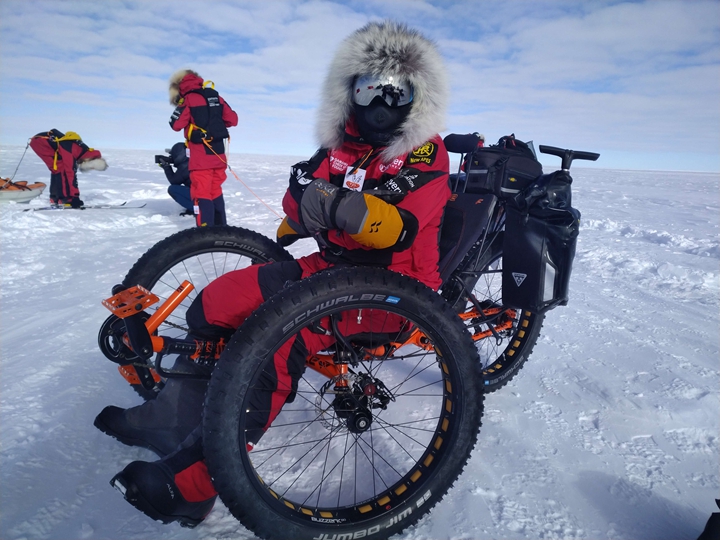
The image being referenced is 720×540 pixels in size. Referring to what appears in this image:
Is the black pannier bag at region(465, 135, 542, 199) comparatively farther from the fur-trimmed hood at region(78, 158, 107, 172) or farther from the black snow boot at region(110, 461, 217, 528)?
the fur-trimmed hood at region(78, 158, 107, 172)

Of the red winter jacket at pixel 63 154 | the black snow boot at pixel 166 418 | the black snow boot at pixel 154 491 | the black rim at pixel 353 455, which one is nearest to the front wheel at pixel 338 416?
the black rim at pixel 353 455

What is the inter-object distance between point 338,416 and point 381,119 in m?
1.51

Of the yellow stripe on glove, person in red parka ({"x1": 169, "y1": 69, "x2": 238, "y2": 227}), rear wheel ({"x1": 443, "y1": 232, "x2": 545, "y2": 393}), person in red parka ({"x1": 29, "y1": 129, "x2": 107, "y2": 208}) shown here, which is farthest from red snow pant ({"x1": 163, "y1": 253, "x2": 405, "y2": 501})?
person in red parka ({"x1": 29, "y1": 129, "x2": 107, "y2": 208})

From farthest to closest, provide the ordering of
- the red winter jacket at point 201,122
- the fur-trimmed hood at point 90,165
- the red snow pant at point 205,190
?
the fur-trimmed hood at point 90,165 < the red snow pant at point 205,190 < the red winter jacket at point 201,122

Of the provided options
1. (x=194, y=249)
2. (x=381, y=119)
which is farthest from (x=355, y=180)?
(x=194, y=249)

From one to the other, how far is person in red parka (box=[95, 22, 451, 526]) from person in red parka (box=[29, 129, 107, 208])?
8383 mm

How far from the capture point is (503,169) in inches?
98.7

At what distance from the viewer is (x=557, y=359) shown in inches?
124

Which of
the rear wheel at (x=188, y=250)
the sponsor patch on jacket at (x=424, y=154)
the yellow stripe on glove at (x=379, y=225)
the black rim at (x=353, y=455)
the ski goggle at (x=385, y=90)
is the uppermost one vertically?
the ski goggle at (x=385, y=90)

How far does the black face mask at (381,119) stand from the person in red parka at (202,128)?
4684mm

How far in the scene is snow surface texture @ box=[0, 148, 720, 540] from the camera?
5.82 feet

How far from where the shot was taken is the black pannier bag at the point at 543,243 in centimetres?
218

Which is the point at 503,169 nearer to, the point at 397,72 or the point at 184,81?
the point at 397,72

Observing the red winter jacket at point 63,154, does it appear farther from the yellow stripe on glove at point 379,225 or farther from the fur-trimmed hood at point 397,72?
the yellow stripe on glove at point 379,225
